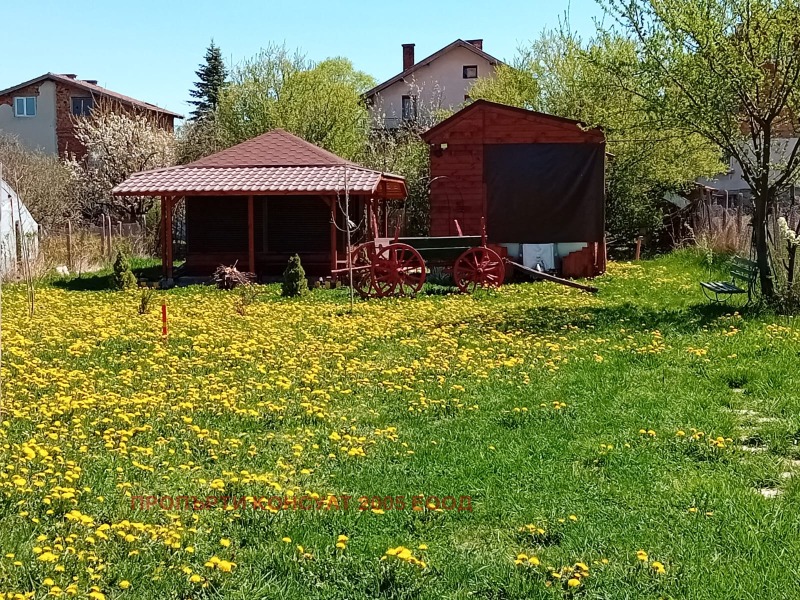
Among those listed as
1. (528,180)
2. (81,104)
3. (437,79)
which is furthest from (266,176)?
(81,104)

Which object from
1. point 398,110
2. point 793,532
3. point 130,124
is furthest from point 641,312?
point 398,110

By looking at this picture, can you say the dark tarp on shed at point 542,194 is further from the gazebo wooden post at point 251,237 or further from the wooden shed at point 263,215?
the gazebo wooden post at point 251,237

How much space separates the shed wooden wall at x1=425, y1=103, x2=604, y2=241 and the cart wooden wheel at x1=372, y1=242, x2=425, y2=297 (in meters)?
4.69

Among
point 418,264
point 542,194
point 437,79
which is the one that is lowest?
point 418,264

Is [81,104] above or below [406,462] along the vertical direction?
above

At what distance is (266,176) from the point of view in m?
19.5

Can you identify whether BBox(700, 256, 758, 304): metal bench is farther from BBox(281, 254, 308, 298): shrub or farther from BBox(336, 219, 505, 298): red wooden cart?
BBox(281, 254, 308, 298): shrub

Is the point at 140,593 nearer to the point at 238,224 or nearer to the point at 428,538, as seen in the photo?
the point at 428,538

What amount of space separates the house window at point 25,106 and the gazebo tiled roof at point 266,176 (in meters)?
30.0

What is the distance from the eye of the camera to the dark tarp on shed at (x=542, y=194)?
19875 millimetres

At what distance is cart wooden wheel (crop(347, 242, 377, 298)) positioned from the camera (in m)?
15.8

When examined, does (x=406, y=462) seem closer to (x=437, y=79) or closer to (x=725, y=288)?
(x=725, y=288)

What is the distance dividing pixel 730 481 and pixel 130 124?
33988 millimetres

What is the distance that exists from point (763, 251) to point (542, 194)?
8.25 m
